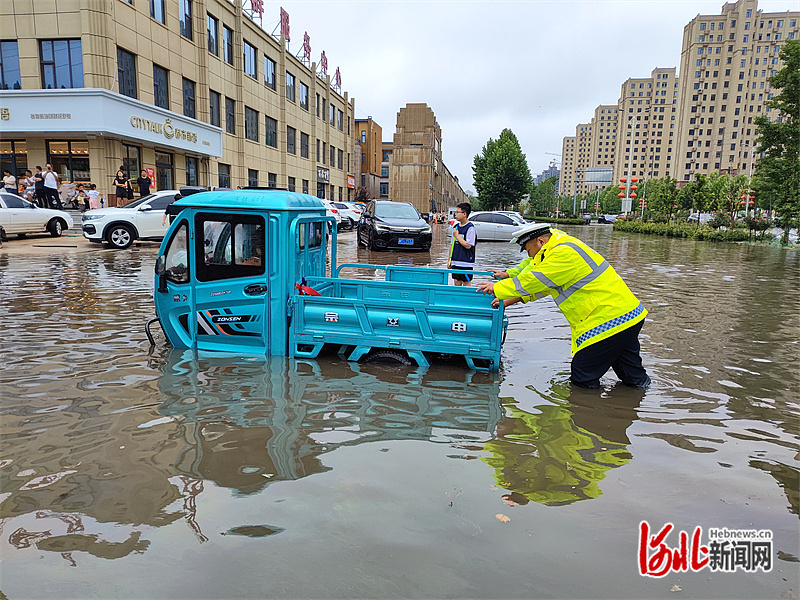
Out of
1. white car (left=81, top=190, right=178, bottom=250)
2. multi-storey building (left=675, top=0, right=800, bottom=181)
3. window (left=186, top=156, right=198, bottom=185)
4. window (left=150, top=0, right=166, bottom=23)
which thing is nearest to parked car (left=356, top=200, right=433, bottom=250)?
white car (left=81, top=190, right=178, bottom=250)

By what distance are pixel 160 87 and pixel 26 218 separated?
10.3 m

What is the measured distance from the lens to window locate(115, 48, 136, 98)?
21.9 metres

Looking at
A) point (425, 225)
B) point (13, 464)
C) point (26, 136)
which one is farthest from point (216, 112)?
point (13, 464)

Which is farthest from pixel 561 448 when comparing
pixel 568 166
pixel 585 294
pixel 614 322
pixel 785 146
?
pixel 568 166

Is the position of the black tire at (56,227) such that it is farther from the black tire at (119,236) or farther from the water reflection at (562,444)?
the water reflection at (562,444)

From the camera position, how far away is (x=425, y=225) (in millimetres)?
18484

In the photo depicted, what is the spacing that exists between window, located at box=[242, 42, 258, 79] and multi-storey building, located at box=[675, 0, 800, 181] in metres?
104

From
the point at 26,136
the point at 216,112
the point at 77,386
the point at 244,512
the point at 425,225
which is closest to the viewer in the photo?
the point at 244,512

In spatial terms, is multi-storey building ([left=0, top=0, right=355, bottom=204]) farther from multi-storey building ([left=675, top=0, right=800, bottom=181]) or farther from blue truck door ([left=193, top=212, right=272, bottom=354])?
multi-storey building ([left=675, top=0, right=800, bottom=181])

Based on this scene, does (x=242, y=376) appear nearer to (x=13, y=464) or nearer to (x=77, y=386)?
(x=77, y=386)

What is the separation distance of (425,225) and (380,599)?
16510 mm

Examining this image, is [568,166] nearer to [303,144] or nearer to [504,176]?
[504,176]

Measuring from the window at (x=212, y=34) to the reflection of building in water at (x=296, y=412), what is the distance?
90.3 feet

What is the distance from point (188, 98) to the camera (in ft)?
88.7
